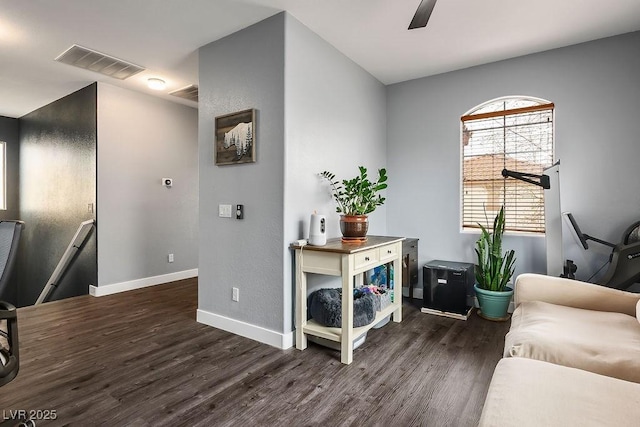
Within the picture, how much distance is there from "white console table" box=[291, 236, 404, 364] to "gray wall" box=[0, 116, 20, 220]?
18.9ft

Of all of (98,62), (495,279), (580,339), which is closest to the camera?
(580,339)

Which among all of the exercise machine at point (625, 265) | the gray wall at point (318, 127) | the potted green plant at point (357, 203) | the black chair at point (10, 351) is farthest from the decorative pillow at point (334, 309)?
the exercise machine at point (625, 265)

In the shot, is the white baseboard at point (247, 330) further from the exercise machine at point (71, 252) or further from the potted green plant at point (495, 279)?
the exercise machine at point (71, 252)

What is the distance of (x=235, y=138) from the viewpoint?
112 inches

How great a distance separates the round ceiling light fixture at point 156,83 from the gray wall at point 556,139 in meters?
2.82

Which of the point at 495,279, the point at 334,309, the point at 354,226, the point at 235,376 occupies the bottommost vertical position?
the point at 235,376

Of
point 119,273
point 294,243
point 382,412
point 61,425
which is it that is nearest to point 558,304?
point 382,412

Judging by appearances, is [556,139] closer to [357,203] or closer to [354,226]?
[357,203]

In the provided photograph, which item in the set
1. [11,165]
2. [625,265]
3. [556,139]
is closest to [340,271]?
[625,265]

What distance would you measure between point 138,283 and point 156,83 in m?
2.53

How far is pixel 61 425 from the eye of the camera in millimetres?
1656

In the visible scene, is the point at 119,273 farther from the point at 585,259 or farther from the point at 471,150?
the point at 585,259

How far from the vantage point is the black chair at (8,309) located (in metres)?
1.33

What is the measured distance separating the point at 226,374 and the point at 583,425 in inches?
74.1
